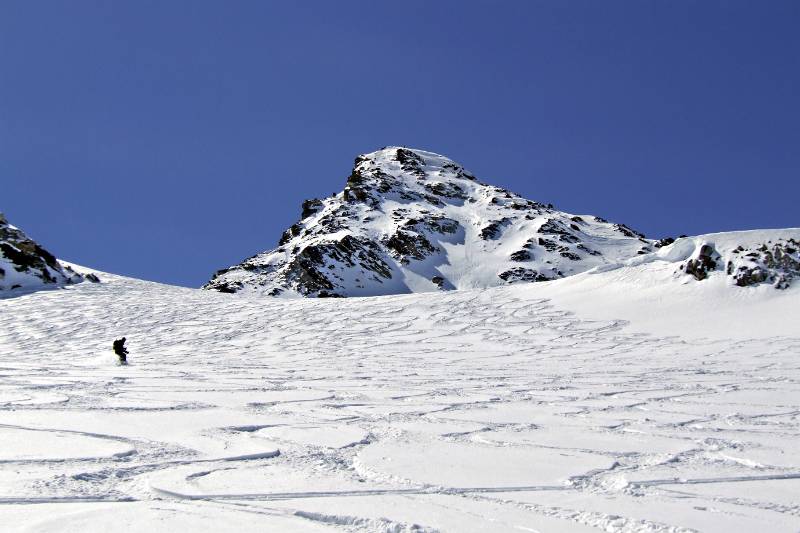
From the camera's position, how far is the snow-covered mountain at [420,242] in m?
102

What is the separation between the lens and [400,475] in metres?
4.31

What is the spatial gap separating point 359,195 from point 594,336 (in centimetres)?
11742

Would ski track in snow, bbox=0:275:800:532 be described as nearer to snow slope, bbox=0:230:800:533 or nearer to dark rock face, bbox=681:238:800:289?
snow slope, bbox=0:230:800:533

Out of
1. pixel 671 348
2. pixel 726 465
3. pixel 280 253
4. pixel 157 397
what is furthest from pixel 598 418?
pixel 280 253

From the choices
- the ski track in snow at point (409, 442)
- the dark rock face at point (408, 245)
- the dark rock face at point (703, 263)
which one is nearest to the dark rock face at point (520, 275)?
the dark rock face at point (408, 245)

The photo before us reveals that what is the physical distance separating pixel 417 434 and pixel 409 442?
0.39m

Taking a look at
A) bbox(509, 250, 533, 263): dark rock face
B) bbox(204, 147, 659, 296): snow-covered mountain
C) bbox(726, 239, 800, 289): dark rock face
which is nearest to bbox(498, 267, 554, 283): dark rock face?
bbox(204, 147, 659, 296): snow-covered mountain

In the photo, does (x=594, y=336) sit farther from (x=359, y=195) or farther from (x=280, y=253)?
(x=359, y=195)

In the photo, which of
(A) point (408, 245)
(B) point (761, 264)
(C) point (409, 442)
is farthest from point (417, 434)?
(A) point (408, 245)

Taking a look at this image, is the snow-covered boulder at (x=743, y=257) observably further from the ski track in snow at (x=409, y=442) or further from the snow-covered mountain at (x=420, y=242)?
the snow-covered mountain at (x=420, y=242)

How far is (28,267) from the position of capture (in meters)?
35.8

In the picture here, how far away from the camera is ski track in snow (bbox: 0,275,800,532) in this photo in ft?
11.5

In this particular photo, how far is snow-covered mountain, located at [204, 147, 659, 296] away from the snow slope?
80.5 meters

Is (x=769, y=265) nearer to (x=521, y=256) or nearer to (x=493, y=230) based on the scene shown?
(x=521, y=256)
